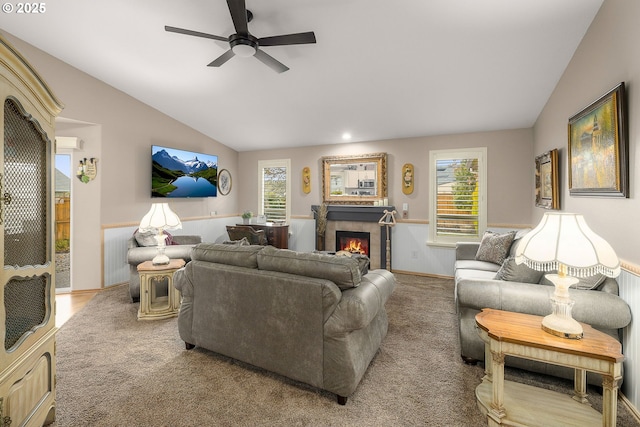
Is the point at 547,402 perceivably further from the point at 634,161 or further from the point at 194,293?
the point at 194,293

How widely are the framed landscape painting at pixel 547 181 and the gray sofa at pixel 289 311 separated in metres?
2.45

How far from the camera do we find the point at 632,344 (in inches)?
75.9

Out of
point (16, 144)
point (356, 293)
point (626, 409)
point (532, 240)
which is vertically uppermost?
point (16, 144)

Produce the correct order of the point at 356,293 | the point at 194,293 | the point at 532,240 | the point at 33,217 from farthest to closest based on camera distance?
the point at 194,293
the point at 356,293
the point at 532,240
the point at 33,217

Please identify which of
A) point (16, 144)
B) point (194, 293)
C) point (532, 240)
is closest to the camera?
point (16, 144)

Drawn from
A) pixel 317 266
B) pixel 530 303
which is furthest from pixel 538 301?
pixel 317 266

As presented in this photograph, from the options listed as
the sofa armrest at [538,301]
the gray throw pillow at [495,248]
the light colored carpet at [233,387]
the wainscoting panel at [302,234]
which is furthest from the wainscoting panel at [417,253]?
the sofa armrest at [538,301]

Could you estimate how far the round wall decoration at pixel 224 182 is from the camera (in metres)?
6.57

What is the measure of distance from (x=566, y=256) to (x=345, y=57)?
9.28 feet

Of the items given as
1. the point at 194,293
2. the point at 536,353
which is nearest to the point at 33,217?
the point at 194,293

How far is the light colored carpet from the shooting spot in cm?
180

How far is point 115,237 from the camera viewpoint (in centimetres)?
458

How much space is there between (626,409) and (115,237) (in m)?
5.85

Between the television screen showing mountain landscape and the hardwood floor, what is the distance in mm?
1821
